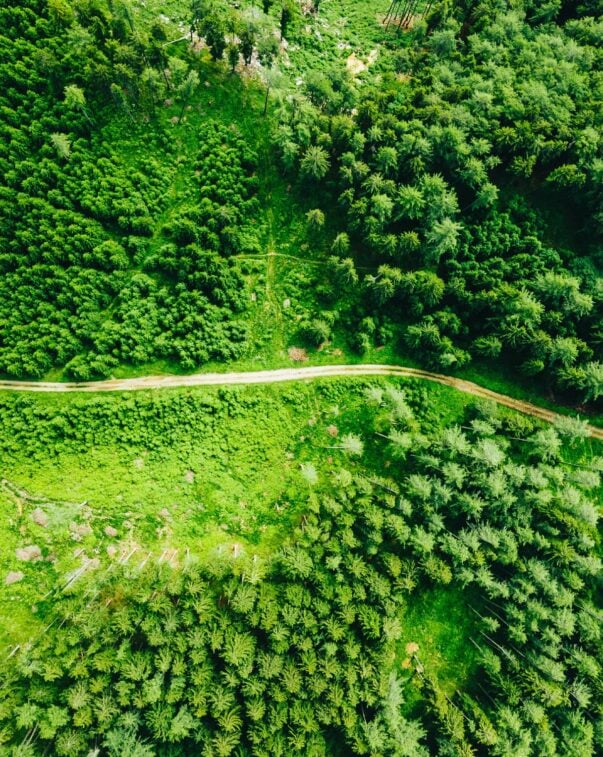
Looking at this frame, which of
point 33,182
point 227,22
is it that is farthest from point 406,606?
point 227,22

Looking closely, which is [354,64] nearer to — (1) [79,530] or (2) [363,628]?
→ (1) [79,530]

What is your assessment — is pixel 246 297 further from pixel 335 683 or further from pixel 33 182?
pixel 335 683

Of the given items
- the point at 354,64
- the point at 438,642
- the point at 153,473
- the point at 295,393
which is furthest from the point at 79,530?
the point at 354,64

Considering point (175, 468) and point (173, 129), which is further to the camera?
point (173, 129)

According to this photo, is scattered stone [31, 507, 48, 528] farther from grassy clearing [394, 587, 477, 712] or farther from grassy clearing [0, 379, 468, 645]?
grassy clearing [394, 587, 477, 712]

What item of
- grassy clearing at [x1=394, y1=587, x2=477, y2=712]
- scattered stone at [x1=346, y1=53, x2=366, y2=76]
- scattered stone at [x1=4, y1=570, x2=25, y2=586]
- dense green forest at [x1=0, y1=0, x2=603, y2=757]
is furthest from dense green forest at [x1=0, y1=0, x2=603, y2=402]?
grassy clearing at [x1=394, y1=587, x2=477, y2=712]

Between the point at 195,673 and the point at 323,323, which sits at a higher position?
the point at 323,323

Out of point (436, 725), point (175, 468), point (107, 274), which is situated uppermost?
point (107, 274)
